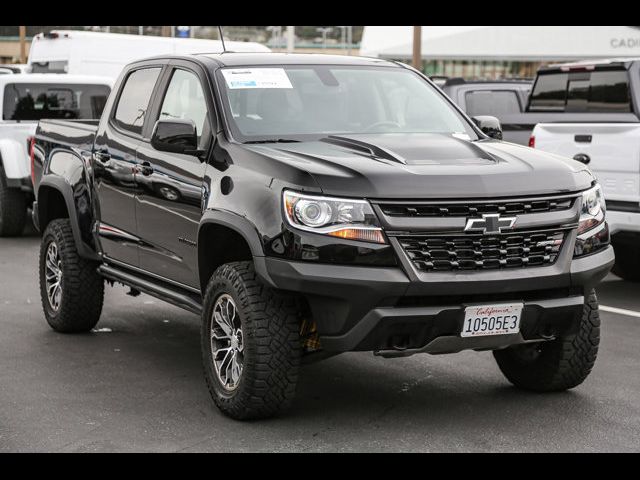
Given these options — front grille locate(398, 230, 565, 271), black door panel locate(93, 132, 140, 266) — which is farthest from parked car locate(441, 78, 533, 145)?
front grille locate(398, 230, 565, 271)

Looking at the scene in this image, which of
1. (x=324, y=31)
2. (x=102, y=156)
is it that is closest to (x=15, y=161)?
(x=102, y=156)

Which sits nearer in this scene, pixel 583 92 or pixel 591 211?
pixel 591 211

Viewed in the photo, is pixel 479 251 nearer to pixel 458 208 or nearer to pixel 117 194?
pixel 458 208

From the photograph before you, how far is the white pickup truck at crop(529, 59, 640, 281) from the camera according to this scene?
30.4 ft

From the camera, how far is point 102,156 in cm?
754

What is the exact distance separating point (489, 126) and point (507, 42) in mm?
30702

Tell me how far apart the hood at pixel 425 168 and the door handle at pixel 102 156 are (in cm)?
175

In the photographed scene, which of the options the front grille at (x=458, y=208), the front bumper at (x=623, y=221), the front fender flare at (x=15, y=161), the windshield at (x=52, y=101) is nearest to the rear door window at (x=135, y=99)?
the front grille at (x=458, y=208)

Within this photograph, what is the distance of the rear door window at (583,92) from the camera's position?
9.96 metres

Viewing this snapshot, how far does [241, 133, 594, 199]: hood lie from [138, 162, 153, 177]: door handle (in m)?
1.01

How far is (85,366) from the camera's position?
7152 millimetres

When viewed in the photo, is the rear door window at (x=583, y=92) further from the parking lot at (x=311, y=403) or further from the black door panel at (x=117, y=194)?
the black door panel at (x=117, y=194)
